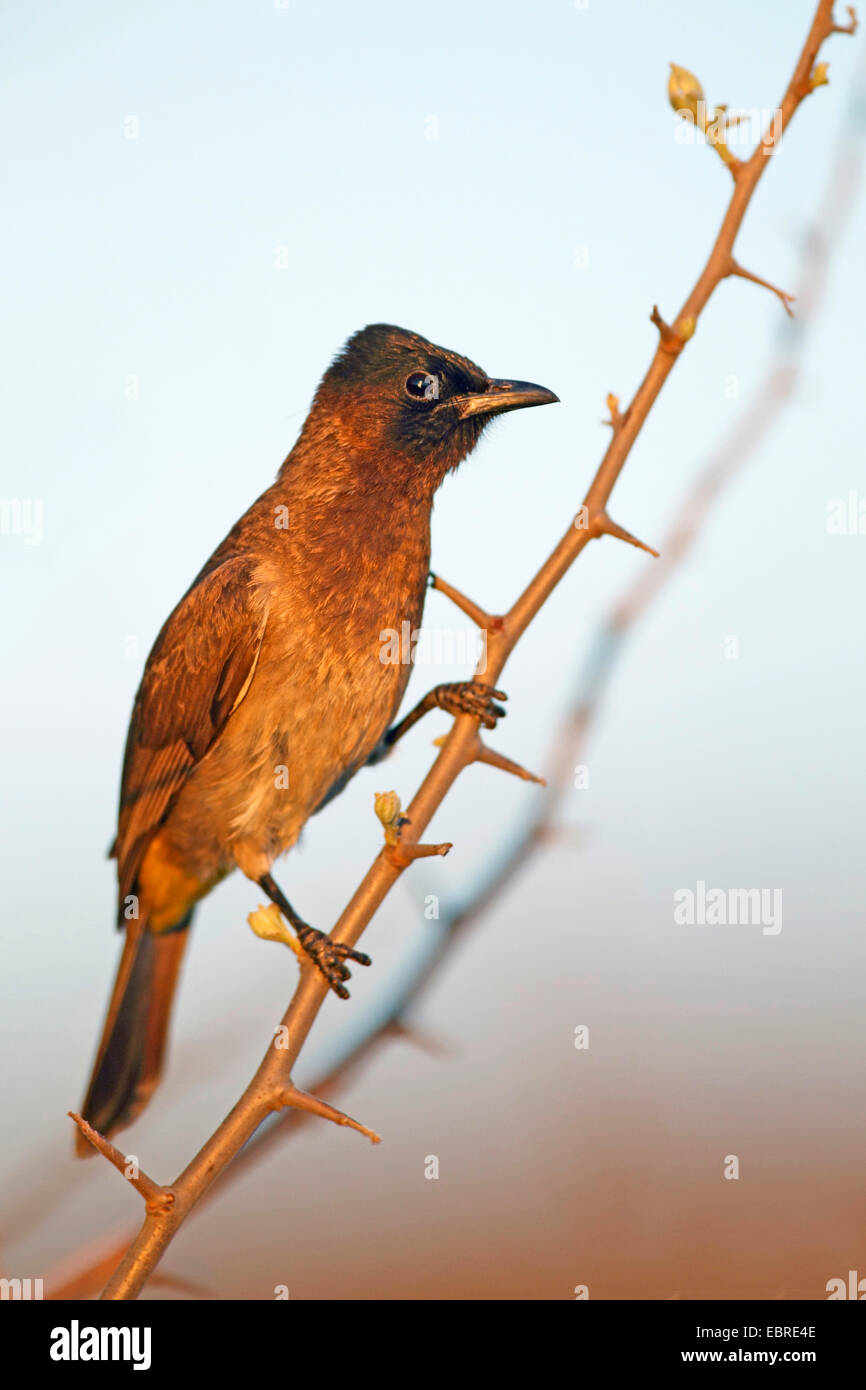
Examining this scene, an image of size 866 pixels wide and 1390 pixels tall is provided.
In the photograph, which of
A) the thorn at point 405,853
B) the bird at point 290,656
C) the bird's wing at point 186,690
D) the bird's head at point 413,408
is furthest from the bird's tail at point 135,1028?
the thorn at point 405,853

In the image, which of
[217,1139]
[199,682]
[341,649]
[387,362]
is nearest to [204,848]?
[199,682]

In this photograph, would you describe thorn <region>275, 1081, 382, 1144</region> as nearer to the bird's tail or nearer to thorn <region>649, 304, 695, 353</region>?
thorn <region>649, 304, 695, 353</region>

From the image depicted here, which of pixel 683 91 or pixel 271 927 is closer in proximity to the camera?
pixel 683 91

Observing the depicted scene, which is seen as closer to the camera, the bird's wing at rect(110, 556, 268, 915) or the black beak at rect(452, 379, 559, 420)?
the black beak at rect(452, 379, 559, 420)

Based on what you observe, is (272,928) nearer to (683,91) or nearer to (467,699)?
(467,699)

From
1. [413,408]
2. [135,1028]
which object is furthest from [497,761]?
[135,1028]

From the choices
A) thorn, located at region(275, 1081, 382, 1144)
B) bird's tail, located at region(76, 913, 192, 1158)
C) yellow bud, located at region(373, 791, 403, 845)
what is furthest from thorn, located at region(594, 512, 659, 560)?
bird's tail, located at region(76, 913, 192, 1158)

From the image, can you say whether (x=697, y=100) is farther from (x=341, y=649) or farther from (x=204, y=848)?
(x=204, y=848)
